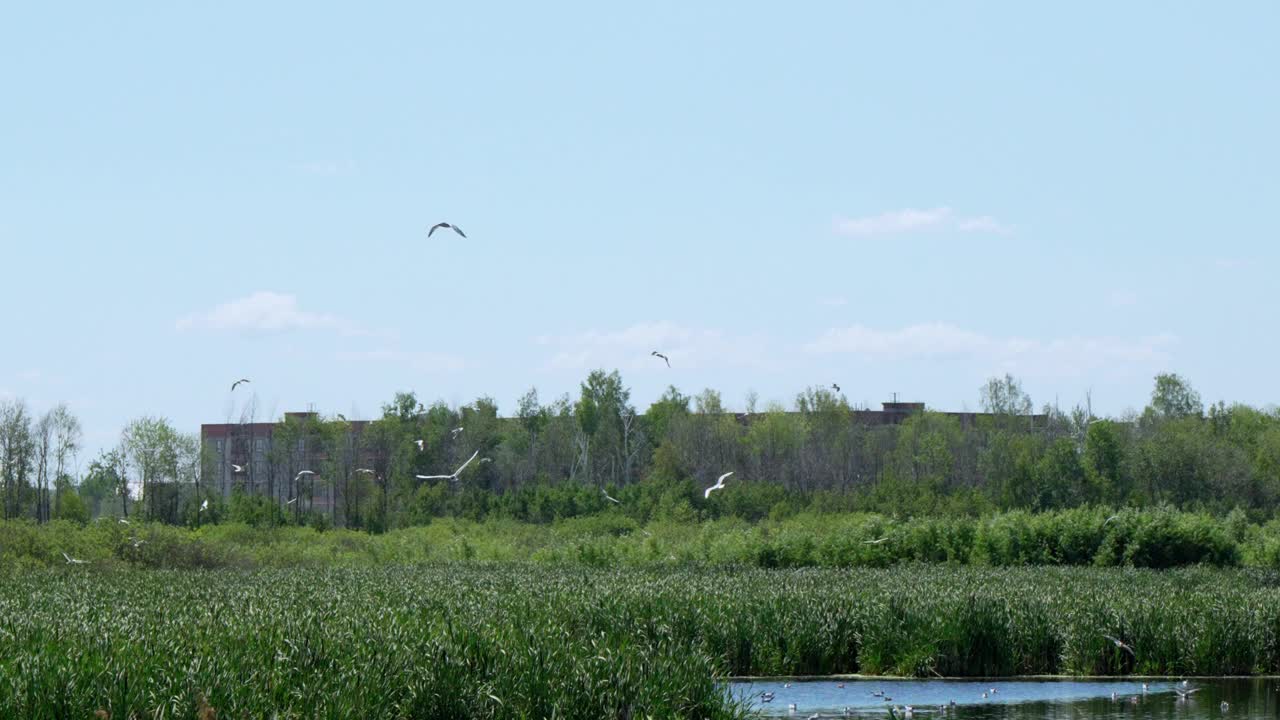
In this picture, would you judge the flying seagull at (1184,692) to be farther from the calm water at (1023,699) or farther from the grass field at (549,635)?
the grass field at (549,635)

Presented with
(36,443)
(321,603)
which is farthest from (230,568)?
(36,443)

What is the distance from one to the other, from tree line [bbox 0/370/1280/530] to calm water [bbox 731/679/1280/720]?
39193mm

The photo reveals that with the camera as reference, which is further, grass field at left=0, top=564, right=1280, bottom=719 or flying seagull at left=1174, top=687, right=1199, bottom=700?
flying seagull at left=1174, top=687, right=1199, bottom=700

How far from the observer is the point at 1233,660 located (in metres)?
27.6

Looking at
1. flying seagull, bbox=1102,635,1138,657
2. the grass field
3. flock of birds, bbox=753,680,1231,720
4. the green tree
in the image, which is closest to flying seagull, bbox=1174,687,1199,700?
flock of birds, bbox=753,680,1231,720

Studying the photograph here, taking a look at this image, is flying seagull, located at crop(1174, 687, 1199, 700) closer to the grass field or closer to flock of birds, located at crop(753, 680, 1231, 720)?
flock of birds, located at crop(753, 680, 1231, 720)

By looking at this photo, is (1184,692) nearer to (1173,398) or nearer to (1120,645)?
(1120,645)

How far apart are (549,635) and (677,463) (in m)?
73.0

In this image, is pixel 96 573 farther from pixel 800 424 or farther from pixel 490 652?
pixel 800 424

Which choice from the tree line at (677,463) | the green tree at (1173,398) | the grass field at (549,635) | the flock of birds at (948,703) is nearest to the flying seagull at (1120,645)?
the grass field at (549,635)

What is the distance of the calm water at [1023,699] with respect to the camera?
22.3 metres

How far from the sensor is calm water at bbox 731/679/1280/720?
22.3m

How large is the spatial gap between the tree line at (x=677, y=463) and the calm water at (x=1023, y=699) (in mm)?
39193

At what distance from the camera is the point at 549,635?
2186 centimetres
